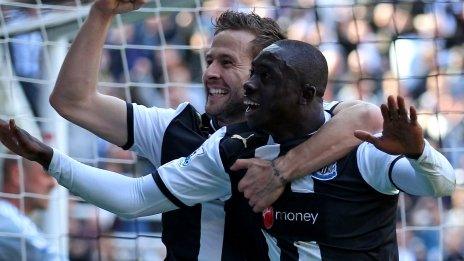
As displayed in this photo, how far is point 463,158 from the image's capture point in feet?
17.2

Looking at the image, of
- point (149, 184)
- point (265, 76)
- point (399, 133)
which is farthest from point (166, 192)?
point (399, 133)

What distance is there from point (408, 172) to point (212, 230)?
69 centimetres

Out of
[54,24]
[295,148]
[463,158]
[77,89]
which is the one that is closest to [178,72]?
[54,24]

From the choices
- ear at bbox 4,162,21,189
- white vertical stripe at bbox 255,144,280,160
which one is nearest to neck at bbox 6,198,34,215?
ear at bbox 4,162,21,189

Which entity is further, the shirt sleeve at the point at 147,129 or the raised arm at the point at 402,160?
the shirt sleeve at the point at 147,129

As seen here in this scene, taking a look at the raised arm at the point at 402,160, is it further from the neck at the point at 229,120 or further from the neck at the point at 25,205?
the neck at the point at 25,205

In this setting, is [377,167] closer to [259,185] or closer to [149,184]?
[259,185]

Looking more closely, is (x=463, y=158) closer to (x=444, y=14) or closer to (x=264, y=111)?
(x=444, y=14)

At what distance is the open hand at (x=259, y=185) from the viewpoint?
2.77m

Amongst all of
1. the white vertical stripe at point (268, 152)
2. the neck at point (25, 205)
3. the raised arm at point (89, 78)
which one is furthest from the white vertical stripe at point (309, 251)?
the neck at point (25, 205)

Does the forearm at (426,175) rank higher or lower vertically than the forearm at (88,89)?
lower

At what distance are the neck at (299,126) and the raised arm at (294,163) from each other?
1.2 inches

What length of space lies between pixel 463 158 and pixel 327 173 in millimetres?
2614

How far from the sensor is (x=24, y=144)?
280 centimetres
